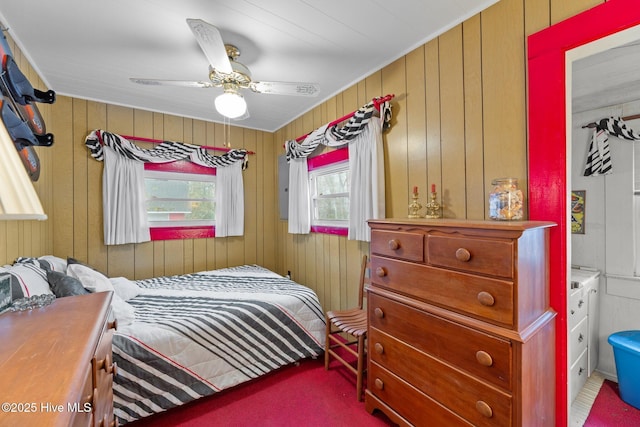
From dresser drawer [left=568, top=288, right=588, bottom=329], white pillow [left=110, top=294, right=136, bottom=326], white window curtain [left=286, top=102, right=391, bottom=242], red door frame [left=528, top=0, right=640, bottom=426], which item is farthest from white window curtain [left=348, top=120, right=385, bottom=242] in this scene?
white pillow [left=110, top=294, right=136, bottom=326]

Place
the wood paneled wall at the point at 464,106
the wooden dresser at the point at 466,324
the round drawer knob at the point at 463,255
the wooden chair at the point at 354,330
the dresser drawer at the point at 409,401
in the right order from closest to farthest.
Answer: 1. the wooden dresser at the point at 466,324
2. the round drawer knob at the point at 463,255
3. the dresser drawer at the point at 409,401
4. the wood paneled wall at the point at 464,106
5. the wooden chair at the point at 354,330

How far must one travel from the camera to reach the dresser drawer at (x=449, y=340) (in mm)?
1197

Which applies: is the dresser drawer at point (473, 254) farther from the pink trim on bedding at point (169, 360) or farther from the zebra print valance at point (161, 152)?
the zebra print valance at point (161, 152)

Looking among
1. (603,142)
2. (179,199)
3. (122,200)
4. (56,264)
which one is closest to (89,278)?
(56,264)

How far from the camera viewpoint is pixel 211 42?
1.48 m

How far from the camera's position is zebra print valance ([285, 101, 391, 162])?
2289mm

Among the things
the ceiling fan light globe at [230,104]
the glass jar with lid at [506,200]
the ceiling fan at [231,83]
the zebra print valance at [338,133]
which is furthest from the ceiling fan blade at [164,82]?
the glass jar with lid at [506,200]

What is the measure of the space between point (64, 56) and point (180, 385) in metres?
2.69

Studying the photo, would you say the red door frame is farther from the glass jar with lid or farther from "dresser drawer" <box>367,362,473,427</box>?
"dresser drawer" <box>367,362,473,427</box>

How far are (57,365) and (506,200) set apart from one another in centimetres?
193

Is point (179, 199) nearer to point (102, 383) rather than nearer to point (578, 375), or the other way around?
point (102, 383)

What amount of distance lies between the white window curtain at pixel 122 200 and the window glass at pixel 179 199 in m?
0.15

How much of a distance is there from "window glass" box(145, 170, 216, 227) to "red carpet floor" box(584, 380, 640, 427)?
160 inches

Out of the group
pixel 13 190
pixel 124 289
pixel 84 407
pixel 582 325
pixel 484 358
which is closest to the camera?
pixel 13 190
